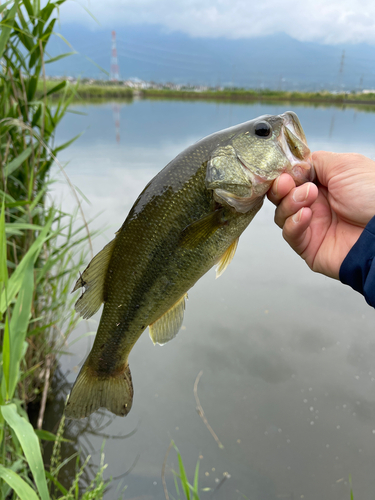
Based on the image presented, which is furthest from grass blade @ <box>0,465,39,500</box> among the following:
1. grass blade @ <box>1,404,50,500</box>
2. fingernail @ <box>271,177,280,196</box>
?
fingernail @ <box>271,177,280,196</box>

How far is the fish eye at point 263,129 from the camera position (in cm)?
160

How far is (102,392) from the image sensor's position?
66.3 inches

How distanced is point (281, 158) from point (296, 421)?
12.6ft

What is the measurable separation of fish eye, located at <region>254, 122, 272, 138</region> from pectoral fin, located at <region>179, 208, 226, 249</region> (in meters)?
0.39

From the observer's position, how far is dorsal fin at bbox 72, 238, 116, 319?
61.7 inches

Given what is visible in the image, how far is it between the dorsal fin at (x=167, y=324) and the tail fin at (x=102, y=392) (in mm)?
245

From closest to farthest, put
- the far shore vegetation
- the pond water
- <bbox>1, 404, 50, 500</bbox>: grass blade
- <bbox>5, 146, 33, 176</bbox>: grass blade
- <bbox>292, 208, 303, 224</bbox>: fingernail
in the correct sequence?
<bbox>1, 404, 50, 500</bbox>: grass blade
<bbox>292, 208, 303, 224</bbox>: fingernail
<bbox>5, 146, 33, 176</bbox>: grass blade
the pond water
the far shore vegetation

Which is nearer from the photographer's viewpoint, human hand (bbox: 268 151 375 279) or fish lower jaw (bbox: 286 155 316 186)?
fish lower jaw (bbox: 286 155 316 186)

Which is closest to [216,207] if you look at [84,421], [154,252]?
[154,252]

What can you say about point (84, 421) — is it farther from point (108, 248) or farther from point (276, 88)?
point (276, 88)

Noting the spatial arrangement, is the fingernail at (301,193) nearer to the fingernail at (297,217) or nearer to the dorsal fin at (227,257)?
the fingernail at (297,217)

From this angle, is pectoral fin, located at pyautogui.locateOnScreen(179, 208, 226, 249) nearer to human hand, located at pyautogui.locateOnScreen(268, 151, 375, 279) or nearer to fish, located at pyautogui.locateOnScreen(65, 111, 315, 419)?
fish, located at pyautogui.locateOnScreen(65, 111, 315, 419)

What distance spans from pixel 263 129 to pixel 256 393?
4.00 metres

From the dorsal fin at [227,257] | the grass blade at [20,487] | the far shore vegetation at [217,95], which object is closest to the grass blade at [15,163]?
the dorsal fin at [227,257]
